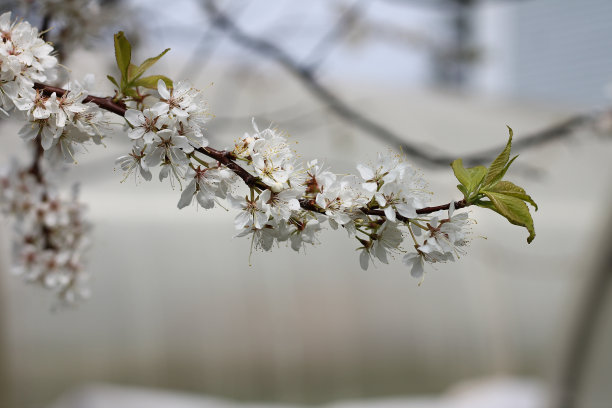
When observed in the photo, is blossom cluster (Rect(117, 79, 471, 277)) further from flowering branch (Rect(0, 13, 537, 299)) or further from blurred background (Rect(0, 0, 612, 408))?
blurred background (Rect(0, 0, 612, 408))

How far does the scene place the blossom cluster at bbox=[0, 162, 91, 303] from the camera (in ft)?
1.69

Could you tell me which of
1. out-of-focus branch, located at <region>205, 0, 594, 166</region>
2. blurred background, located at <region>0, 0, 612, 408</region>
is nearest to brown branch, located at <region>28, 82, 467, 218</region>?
out-of-focus branch, located at <region>205, 0, 594, 166</region>

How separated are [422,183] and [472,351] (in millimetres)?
3333

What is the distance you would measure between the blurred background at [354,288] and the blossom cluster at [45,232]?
119cm

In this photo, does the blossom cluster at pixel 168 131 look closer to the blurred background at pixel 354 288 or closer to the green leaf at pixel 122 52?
the green leaf at pixel 122 52

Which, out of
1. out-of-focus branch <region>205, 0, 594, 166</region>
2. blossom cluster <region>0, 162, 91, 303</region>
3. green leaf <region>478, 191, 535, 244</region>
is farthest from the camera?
out-of-focus branch <region>205, 0, 594, 166</region>

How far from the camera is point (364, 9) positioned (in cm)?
133

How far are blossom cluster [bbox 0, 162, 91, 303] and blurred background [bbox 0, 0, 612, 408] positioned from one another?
119 centimetres

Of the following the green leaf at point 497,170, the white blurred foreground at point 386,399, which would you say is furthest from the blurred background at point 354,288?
the green leaf at point 497,170

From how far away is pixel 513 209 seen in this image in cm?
28

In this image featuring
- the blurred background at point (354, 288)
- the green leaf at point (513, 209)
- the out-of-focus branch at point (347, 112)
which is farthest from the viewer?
the blurred background at point (354, 288)

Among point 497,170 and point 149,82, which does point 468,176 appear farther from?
point 149,82

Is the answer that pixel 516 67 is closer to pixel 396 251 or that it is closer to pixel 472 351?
pixel 472 351

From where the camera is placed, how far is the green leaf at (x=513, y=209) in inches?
10.6
